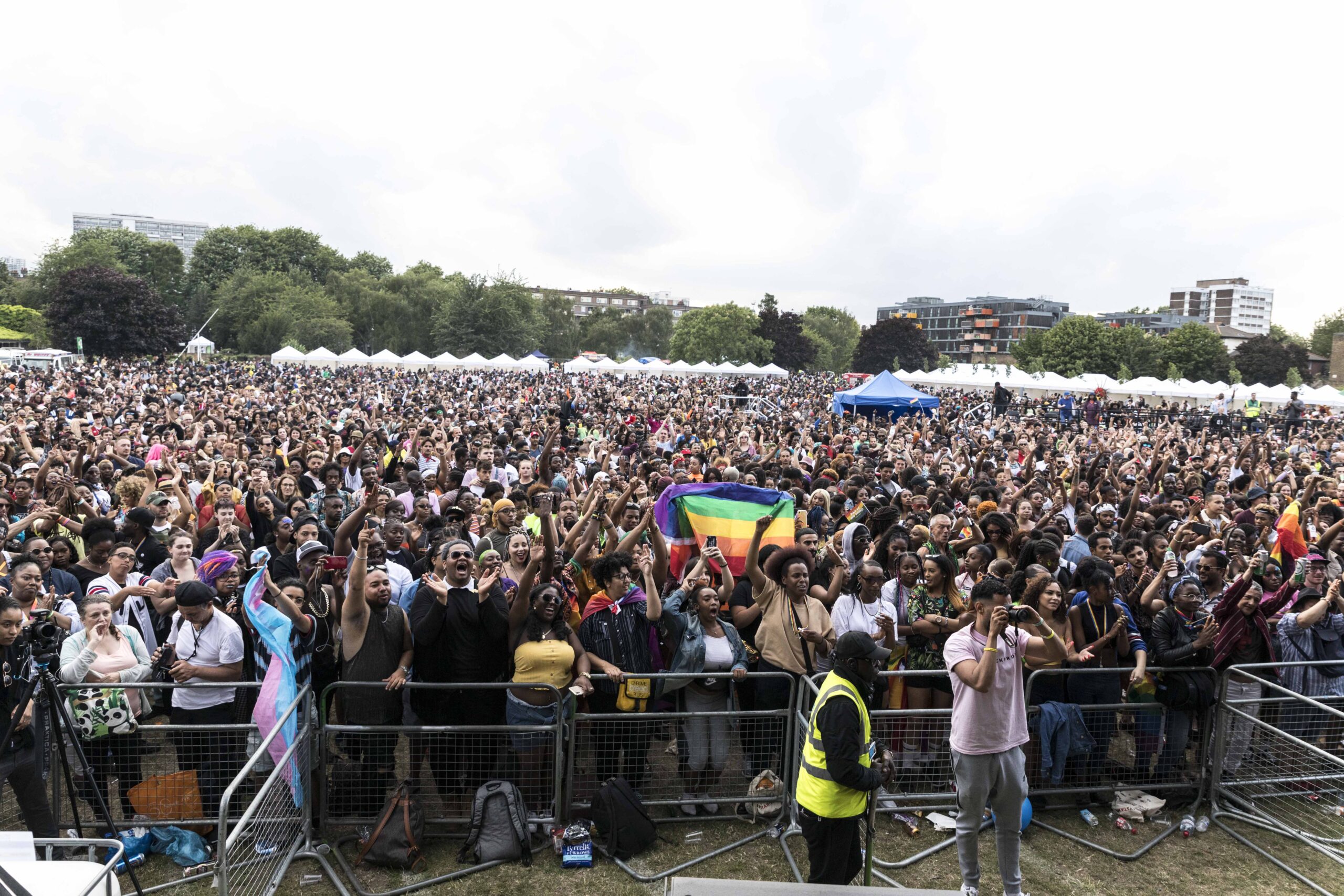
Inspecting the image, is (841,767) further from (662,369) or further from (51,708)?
(662,369)

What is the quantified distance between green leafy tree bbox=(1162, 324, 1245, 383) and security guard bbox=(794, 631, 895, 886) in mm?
78304

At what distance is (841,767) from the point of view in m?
3.68

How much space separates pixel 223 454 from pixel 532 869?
8.55 meters

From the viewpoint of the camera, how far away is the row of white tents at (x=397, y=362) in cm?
4634

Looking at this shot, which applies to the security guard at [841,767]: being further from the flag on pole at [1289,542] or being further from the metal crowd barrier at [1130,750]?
the flag on pole at [1289,542]

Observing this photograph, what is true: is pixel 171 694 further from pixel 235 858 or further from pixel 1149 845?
pixel 1149 845

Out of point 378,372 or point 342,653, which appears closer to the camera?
point 342,653

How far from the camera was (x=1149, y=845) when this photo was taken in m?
4.95

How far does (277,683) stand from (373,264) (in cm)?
11304

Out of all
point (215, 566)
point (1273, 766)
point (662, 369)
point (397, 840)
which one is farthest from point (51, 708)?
point (662, 369)

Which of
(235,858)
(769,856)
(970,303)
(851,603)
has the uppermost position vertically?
(970,303)

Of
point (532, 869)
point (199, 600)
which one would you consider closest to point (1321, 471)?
point (532, 869)

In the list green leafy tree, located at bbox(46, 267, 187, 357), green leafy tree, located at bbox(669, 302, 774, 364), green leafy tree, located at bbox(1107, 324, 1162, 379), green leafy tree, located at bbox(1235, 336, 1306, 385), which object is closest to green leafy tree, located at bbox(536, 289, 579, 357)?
green leafy tree, located at bbox(669, 302, 774, 364)

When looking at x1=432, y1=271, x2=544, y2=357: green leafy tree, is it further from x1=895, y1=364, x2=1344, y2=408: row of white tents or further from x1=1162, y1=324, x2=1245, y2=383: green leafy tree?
x1=1162, y1=324, x2=1245, y2=383: green leafy tree
